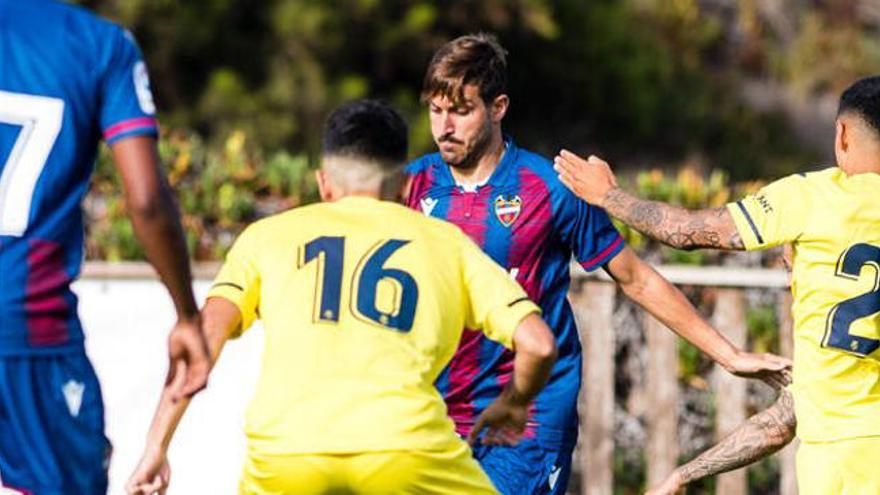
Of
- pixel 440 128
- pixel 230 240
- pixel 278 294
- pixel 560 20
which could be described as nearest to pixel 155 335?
pixel 230 240

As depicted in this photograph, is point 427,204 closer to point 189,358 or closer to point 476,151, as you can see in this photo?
point 476,151

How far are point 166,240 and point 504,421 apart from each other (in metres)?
1.11

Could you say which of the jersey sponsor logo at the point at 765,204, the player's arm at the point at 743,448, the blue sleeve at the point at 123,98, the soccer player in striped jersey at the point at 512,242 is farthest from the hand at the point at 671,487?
the blue sleeve at the point at 123,98

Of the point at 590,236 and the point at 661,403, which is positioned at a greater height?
the point at 590,236

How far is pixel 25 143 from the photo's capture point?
508 cm

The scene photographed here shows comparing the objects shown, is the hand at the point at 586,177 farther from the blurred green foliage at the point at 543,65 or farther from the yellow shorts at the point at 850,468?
the blurred green foliage at the point at 543,65

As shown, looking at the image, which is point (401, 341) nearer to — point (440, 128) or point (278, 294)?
point (278, 294)

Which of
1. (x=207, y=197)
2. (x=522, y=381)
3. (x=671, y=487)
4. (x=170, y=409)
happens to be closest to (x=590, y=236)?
(x=671, y=487)

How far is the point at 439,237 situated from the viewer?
5223 mm

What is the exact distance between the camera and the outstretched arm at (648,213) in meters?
→ 6.39

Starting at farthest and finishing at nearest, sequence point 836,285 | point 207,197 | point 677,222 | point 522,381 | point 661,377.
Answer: point 207,197 < point 661,377 < point 677,222 < point 836,285 < point 522,381

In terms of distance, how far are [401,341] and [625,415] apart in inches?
221

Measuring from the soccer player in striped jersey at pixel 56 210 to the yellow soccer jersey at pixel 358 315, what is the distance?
216 millimetres

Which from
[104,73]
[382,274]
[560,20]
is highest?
[560,20]
